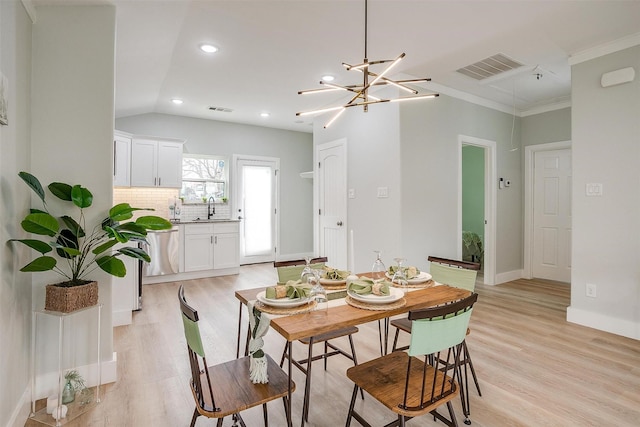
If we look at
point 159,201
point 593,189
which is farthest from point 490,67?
point 159,201

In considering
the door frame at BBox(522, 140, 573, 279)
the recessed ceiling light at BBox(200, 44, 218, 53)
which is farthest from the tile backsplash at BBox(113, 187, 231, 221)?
the door frame at BBox(522, 140, 573, 279)

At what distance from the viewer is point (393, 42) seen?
3.27m

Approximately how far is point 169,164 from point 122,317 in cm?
279

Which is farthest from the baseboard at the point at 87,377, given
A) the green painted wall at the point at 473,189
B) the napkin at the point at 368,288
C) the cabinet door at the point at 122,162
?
the green painted wall at the point at 473,189

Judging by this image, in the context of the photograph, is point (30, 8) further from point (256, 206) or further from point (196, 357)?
point (256, 206)

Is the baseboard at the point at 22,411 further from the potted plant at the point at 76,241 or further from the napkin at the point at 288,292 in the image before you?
the napkin at the point at 288,292

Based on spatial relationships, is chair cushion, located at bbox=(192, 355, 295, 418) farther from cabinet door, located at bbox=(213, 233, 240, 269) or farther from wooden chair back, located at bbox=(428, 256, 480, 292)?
cabinet door, located at bbox=(213, 233, 240, 269)

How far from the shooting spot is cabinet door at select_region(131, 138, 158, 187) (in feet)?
17.5

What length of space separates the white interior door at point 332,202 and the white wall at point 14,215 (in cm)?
352

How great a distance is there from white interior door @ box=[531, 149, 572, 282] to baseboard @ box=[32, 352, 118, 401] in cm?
604

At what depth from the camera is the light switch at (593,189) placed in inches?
139

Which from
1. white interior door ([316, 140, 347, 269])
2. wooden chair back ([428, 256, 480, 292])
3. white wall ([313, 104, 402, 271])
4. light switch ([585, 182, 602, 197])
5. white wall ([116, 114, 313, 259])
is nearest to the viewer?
wooden chair back ([428, 256, 480, 292])

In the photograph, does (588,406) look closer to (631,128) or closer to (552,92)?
(631,128)

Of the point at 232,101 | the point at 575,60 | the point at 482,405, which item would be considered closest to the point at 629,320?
the point at 482,405
